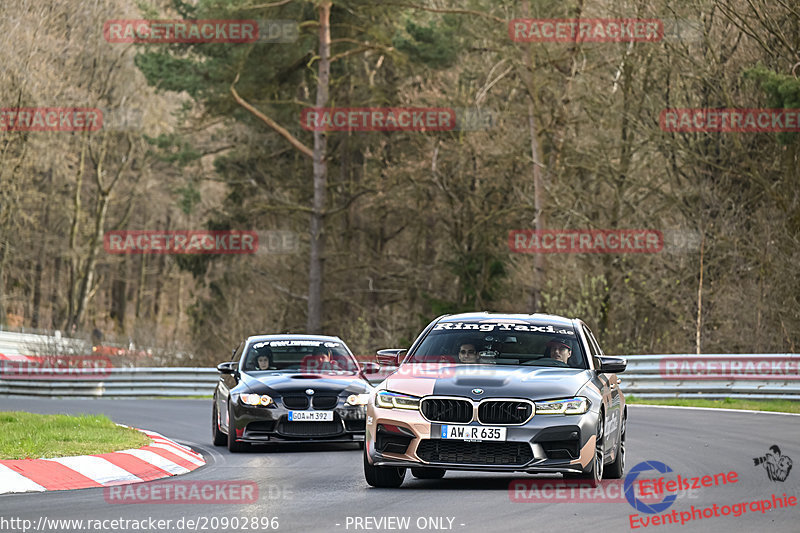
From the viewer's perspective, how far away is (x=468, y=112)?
44906 mm

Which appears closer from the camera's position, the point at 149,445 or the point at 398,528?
the point at 398,528

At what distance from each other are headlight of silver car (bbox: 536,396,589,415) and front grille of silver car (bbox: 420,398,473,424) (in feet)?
1.91

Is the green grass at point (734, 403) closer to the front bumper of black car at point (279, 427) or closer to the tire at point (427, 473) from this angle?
the front bumper of black car at point (279, 427)

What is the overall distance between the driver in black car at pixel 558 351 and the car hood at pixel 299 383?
15.1 feet

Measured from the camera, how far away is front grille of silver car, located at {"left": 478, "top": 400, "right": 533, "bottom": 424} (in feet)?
34.9

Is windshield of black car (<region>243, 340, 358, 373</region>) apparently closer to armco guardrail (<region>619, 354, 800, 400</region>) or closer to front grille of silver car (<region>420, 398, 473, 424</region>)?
front grille of silver car (<region>420, 398, 473, 424</region>)

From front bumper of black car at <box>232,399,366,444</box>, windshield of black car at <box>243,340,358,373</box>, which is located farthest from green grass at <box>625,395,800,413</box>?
front bumper of black car at <box>232,399,366,444</box>

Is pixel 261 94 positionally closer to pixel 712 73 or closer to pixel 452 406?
pixel 712 73

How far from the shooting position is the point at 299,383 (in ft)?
52.7

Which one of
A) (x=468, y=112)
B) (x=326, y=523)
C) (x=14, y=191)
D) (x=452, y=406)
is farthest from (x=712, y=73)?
(x=14, y=191)

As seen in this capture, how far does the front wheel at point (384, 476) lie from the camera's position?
1129 cm

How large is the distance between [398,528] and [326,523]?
0.54 m

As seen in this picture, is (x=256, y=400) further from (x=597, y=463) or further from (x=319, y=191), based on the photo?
(x=319, y=191)

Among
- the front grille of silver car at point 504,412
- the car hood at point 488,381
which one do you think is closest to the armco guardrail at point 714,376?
the car hood at point 488,381
